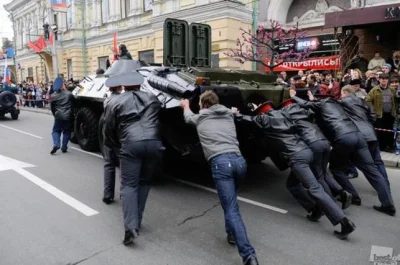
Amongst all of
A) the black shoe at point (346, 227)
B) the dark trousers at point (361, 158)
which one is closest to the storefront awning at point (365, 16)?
the dark trousers at point (361, 158)

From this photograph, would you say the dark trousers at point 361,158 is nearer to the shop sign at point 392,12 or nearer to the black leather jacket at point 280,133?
the black leather jacket at point 280,133

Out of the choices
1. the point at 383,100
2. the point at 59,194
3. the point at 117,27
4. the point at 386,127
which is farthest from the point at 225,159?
the point at 117,27

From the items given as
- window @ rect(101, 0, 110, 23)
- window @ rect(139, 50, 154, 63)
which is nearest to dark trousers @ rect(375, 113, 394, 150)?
window @ rect(139, 50, 154, 63)

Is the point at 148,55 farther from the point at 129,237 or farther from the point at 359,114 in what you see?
the point at 129,237

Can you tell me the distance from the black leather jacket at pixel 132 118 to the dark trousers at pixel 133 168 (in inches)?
3.0

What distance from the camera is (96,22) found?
992 inches

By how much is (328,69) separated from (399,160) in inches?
297

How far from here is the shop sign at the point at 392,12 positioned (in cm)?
1073

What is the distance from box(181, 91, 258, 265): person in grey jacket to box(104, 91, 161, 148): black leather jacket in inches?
19.7

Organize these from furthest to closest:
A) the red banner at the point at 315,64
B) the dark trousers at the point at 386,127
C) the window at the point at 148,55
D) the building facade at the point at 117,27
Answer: the window at the point at 148,55 < the building facade at the point at 117,27 < the red banner at the point at 315,64 < the dark trousers at the point at 386,127

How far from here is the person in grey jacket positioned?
3506mm

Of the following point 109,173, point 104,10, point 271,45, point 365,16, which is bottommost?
point 109,173

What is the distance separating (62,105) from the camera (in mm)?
8453

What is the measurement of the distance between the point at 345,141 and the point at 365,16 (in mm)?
7855
